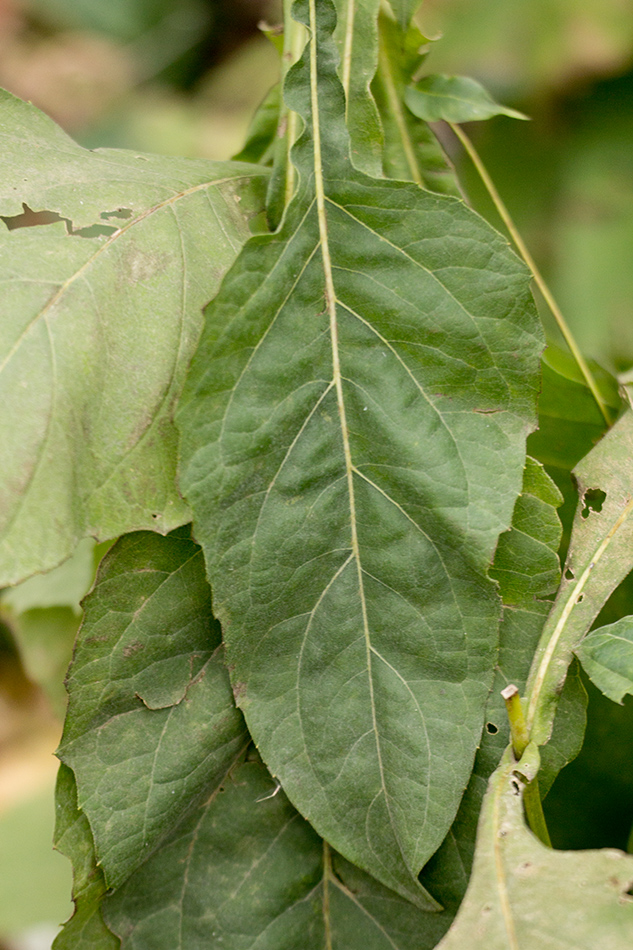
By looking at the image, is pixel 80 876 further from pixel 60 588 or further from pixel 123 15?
pixel 123 15

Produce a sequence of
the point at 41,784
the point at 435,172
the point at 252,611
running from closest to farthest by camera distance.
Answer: the point at 252,611
the point at 435,172
the point at 41,784

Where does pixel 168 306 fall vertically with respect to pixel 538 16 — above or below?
below

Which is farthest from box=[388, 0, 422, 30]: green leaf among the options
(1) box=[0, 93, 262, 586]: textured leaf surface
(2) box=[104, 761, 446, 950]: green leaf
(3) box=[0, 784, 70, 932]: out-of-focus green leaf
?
(3) box=[0, 784, 70, 932]: out-of-focus green leaf

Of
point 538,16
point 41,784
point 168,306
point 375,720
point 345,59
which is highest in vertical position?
point 538,16

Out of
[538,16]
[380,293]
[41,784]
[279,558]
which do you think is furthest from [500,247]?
[538,16]

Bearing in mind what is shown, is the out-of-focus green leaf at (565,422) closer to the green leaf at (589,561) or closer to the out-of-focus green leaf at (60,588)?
the green leaf at (589,561)

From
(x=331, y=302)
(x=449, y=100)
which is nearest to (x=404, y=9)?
(x=449, y=100)

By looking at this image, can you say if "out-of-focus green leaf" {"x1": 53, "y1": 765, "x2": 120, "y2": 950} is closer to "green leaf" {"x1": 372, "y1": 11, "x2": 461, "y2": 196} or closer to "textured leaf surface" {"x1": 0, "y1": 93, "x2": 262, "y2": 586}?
"textured leaf surface" {"x1": 0, "y1": 93, "x2": 262, "y2": 586}

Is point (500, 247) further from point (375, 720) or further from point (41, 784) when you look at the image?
point (41, 784)
